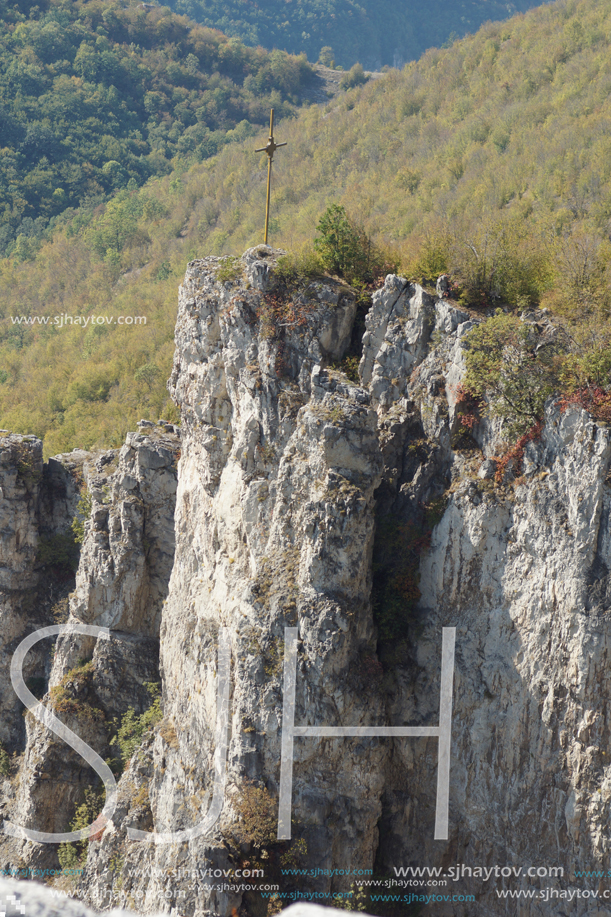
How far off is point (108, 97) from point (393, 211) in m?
62.8

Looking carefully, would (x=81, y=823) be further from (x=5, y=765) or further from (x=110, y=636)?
(x=110, y=636)

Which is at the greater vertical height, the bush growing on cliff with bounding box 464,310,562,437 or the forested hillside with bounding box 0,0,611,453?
the forested hillside with bounding box 0,0,611,453

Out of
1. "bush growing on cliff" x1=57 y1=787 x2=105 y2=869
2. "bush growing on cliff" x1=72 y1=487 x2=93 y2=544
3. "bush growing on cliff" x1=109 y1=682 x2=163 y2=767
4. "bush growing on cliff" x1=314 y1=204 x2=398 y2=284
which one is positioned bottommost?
"bush growing on cliff" x1=57 y1=787 x2=105 y2=869

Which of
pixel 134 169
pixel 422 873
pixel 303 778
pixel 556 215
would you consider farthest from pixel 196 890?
pixel 134 169

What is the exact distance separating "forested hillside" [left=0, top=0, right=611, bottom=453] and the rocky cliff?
12.3 ft

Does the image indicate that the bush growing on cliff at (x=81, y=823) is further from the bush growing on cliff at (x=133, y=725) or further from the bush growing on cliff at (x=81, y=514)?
the bush growing on cliff at (x=81, y=514)

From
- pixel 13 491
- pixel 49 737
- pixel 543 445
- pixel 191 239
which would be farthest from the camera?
pixel 191 239

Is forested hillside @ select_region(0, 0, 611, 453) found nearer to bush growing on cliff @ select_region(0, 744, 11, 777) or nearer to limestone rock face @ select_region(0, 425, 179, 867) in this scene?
limestone rock face @ select_region(0, 425, 179, 867)

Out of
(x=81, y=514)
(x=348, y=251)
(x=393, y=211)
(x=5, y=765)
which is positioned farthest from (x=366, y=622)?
(x=393, y=211)

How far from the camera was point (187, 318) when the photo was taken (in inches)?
1211

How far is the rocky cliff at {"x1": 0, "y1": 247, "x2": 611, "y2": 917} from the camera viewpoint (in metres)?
21.6

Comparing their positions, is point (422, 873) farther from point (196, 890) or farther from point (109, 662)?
point (109, 662)

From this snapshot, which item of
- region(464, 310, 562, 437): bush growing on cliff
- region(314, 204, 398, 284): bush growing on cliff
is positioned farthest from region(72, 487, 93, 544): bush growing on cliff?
region(464, 310, 562, 437): bush growing on cliff

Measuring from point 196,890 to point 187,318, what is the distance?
1923cm
